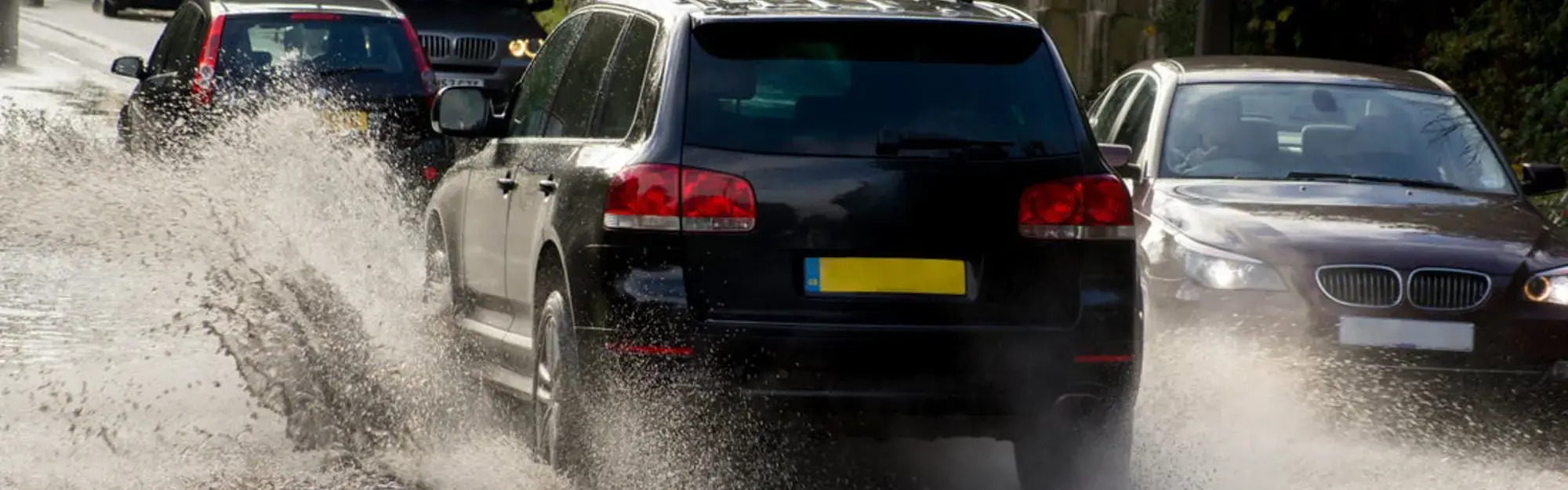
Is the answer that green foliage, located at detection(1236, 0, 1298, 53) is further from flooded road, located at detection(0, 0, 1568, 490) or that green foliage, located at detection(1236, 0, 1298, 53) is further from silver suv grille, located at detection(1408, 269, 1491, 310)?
silver suv grille, located at detection(1408, 269, 1491, 310)

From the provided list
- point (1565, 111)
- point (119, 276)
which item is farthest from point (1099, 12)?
point (119, 276)

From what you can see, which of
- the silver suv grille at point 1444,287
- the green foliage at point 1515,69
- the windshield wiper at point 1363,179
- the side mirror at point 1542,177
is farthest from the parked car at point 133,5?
the silver suv grille at point 1444,287

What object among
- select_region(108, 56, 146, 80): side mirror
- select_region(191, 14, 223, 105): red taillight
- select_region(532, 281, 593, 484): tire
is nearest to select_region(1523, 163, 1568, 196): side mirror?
select_region(532, 281, 593, 484): tire

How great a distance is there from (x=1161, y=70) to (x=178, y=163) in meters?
6.91

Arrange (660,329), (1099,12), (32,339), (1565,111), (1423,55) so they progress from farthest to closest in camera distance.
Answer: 1. (1099,12)
2. (1423,55)
3. (1565,111)
4. (32,339)
5. (660,329)

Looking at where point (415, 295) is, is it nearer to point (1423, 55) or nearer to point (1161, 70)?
point (1161, 70)

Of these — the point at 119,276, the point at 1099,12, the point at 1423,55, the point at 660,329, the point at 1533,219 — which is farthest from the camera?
the point at 1099,12

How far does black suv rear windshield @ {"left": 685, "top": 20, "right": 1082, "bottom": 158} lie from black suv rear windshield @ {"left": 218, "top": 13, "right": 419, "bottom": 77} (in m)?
11.0

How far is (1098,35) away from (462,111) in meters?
24.4

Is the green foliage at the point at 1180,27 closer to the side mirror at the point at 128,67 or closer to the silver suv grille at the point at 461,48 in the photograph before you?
the silver suv grille at the point at 461,48

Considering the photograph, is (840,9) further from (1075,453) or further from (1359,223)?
(1359,223)

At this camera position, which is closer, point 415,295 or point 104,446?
point 104,446

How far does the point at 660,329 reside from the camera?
690 centimetres

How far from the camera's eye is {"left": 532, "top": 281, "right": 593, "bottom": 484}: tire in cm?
711
